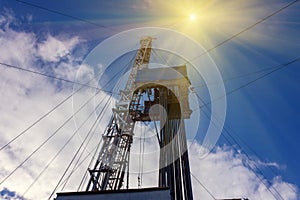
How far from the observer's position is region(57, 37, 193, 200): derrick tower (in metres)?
9.46

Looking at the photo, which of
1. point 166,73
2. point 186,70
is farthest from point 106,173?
point 186,70

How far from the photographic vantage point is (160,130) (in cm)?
1153

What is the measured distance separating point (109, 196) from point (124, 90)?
374 inches

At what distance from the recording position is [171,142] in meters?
10.7

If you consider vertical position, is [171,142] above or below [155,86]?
below

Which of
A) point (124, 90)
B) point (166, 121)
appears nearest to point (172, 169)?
point (166, 121)

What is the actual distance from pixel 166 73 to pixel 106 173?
7891 mm

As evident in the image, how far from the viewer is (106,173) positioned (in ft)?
38.5

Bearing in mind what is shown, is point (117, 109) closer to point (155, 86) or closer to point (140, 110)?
point (140, 110)

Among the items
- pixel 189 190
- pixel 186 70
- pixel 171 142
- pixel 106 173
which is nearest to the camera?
pixel 189 190

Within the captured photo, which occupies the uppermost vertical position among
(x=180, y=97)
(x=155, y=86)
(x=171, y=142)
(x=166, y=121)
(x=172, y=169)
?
(x=155, y=86)

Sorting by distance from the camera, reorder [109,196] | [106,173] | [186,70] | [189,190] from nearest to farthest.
Result: [109,196], [189,190], [106,173], [186,70]

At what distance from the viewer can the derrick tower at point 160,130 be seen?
946cm

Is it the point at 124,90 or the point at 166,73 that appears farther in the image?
the point at 124,90
